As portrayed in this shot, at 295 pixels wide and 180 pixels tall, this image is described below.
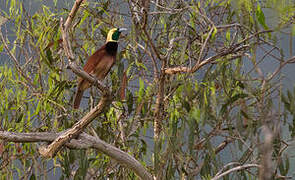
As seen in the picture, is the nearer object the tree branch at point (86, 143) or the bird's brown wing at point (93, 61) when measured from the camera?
the tree branch at point (86, 143)

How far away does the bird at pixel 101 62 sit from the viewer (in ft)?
9.10

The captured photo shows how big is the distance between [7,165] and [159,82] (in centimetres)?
106

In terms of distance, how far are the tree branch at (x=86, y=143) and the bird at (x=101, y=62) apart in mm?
392

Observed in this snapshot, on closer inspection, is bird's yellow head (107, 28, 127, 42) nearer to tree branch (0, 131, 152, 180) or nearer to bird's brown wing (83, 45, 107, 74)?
bird's brown wing (83, 45, 107, 74)

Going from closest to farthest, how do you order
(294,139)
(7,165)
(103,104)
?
(294,139) < (103,104) < (7,165)

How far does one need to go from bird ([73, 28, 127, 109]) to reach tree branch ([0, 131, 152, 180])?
15.4 inches

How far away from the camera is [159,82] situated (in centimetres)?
250

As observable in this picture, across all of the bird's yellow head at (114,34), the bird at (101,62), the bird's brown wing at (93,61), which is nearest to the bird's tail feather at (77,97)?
the bird at (101,62)

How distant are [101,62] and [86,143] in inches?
21.0

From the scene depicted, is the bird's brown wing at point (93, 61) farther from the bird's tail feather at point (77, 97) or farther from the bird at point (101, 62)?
the bird's tail feather at point (77, 97)

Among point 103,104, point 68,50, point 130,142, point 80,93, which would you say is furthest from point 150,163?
point 68,50

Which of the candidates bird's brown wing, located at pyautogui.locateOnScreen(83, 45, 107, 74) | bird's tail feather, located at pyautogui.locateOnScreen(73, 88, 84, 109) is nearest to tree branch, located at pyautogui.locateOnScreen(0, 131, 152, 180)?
bird's tail feather, located at pyautogui.locateOnScreen(73, 88, 84, 109)

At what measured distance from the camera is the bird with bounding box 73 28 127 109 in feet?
9.10

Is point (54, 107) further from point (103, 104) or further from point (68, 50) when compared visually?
point (68, 50)
